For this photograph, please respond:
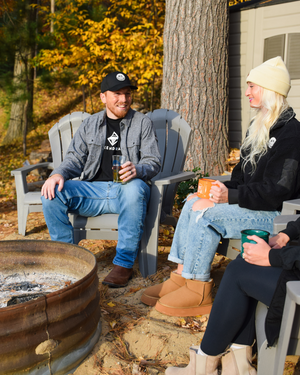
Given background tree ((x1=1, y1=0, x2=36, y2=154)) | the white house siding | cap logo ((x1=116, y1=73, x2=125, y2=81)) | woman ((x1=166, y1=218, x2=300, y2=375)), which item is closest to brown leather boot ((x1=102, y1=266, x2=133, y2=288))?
woman ((x1=166, y1=218, x2=300, y2=375))

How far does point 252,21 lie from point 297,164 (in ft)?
15.7

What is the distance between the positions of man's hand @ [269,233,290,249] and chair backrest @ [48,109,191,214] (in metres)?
1.70

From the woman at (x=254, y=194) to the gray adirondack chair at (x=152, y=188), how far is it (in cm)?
59

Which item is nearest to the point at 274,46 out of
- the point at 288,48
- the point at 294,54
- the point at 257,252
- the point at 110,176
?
the point at 288,48

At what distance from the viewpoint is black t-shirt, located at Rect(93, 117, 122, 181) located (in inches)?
123

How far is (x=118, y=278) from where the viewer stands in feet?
8.94

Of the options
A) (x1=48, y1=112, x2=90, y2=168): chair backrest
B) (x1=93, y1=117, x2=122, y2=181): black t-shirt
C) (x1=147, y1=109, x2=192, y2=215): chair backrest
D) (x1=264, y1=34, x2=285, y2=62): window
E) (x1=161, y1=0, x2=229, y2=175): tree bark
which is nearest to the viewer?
(x1=93, y1=117, x2=122, y2=181): black t-shirt

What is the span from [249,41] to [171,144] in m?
3.49

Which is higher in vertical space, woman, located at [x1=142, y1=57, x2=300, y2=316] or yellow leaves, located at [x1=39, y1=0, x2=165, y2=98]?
yellow leaves, located at [x1=39, y1=0, x2=165, y2=98]

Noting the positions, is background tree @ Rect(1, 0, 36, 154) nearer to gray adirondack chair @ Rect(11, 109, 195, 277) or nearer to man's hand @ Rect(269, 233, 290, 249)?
gray adirondack chair @ Rect(11, 109, 195, 277)

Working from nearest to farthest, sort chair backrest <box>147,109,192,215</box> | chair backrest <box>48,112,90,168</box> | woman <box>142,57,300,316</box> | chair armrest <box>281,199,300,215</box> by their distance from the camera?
chair armrest <box>281,199,300,215</box>, woman <box>142,57,300,316</box>, chair backrest <box>147,109,192,215</box>, chair backrest <box>48,112,90,168</box>

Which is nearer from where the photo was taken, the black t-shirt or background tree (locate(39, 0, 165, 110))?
the black t-shirt

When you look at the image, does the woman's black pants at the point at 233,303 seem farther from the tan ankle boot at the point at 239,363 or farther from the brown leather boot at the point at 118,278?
the brown leather boot at the point at 118,278

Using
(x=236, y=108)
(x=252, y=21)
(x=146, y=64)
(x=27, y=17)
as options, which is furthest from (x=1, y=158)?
(x=252, y=21)
